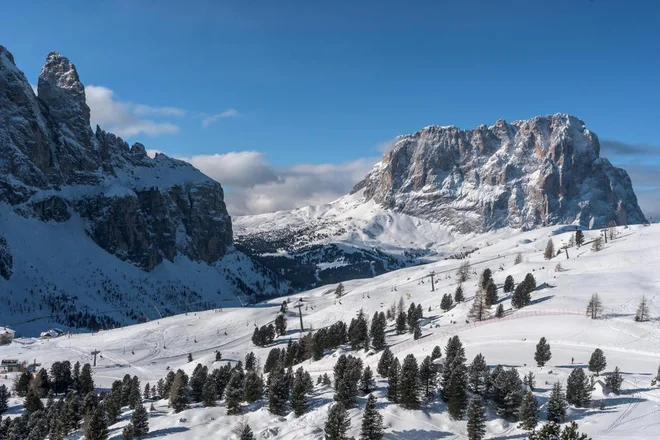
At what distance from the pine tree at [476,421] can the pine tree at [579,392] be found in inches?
394

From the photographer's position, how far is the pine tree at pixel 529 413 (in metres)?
47.6

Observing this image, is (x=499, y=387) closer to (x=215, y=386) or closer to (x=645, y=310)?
(x=215, y=386)

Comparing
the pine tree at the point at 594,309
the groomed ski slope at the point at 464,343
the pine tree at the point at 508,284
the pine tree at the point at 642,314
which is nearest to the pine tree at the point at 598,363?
the groomed ski slope at the point at 464,343

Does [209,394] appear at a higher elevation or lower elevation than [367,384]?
lower

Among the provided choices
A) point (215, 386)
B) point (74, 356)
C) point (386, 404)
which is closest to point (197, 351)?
point (74, 356)

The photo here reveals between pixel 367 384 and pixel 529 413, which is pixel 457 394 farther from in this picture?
pixel 367 384

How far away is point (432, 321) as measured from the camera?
114m

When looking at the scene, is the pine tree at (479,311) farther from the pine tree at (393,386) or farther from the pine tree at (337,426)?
the pine tree at (337,426)

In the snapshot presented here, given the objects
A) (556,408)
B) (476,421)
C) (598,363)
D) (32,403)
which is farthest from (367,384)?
(32,403)

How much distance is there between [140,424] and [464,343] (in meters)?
49.5

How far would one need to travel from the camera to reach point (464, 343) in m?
83.5

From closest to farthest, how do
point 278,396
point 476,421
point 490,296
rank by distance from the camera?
point 476,421
point 278,396
point 490,296

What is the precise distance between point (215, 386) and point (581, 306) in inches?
2707

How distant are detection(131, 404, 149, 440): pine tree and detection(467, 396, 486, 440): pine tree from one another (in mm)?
35112
